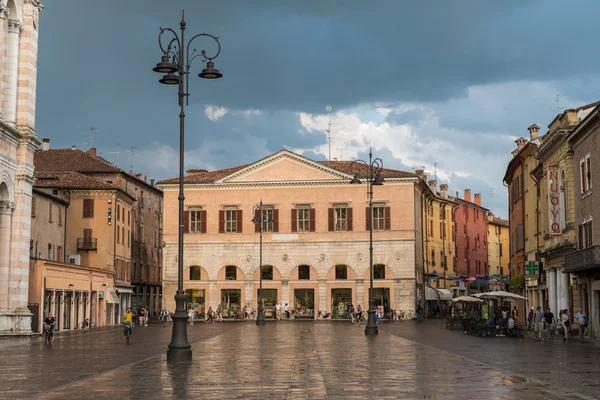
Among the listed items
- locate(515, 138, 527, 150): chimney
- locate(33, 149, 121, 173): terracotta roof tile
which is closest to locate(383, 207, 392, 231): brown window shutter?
locate(515, 138, 527, 150): chimney

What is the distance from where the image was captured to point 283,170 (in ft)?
259

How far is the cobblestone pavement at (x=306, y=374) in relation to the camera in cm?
1498

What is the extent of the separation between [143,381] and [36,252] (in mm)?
44067

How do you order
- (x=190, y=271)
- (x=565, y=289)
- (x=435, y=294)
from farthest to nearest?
1. (x=435, y=294)
2. (x=190, y=271)
3. (x=565, y=289)

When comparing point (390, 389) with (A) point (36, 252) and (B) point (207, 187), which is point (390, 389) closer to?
(A) point (36, 252)

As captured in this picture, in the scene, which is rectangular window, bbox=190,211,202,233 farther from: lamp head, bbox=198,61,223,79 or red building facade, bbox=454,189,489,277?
lamp head, bbox=198,61,223,79

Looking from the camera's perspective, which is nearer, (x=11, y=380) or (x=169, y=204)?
(x=11, y=380)

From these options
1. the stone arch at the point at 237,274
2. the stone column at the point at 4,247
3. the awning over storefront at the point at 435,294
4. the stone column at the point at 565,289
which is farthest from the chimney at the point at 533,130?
the stone column at the point at 4,247

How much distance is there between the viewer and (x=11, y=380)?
18078 mm

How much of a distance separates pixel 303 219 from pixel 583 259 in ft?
137

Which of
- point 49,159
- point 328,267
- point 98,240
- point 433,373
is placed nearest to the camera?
point 433,373

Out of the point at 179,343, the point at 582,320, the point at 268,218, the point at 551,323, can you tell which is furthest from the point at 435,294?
the point at 179,343

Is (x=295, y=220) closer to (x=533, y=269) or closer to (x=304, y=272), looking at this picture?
(x=304, y=272)

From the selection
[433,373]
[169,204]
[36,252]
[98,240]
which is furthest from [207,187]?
[433,373]
